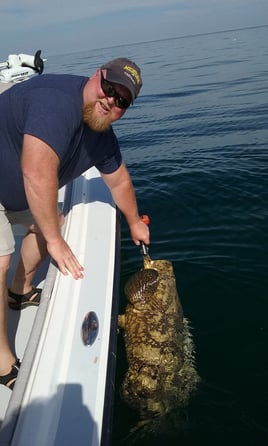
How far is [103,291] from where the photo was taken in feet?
10.4

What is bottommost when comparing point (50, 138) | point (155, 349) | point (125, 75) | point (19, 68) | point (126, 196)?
point (155, 349)

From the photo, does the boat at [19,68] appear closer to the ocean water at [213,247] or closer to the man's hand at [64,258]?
the ocean water at [213,247]

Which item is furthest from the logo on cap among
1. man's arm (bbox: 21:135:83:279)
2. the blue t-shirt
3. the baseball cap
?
man's arm (bbox: 21:135:83:279)

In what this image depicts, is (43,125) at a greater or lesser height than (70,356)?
greater

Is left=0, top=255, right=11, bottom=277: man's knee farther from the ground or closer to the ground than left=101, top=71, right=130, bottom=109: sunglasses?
closer to the ground

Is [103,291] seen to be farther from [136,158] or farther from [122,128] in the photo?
[122,128]

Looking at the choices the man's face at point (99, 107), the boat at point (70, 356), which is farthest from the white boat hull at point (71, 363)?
the man's face at point (99, 107)

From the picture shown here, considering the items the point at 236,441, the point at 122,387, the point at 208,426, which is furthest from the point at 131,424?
the point at 236,441

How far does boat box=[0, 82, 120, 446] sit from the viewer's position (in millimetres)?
2129

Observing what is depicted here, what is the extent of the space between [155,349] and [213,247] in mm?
2632

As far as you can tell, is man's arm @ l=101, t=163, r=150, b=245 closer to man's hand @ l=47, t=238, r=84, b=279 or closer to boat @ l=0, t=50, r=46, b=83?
man's hand @ l=47, t=238, r=84, b=279

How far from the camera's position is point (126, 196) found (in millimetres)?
3805

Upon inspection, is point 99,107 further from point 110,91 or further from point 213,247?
point 213,247

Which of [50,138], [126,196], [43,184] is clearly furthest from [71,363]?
[126,196]
